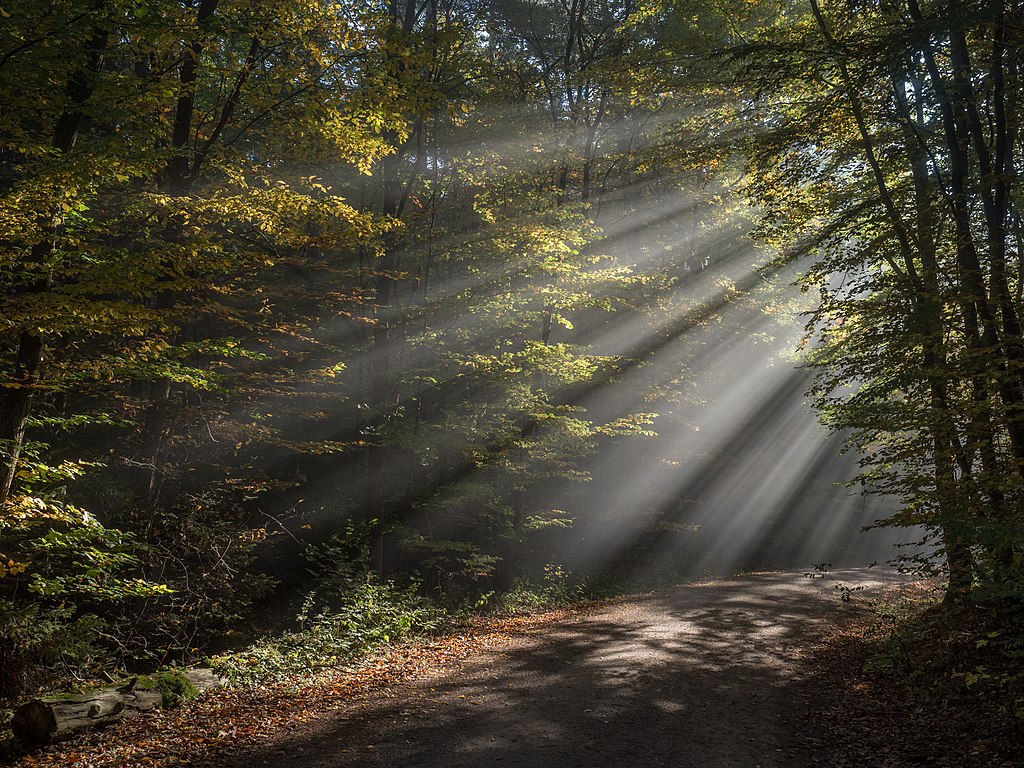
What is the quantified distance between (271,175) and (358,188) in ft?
17.5

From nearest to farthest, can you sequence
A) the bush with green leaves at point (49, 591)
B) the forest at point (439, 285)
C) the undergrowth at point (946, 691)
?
the undergrowth at point (946, 691) → the bush with green leaves at point (49, 591) → the forest at point (439, 285)

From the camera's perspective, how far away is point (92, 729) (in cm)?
660

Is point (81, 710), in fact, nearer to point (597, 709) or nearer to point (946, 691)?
point (597, 709)

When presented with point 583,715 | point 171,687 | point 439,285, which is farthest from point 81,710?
point 439,285

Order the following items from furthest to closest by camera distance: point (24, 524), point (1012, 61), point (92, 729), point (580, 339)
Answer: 1. point (580, 339)
2. point (1012, 61)
3. point (24, 524)
4. point (92, 729)

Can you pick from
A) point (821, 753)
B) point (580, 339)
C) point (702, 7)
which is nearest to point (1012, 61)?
point (702, 7)

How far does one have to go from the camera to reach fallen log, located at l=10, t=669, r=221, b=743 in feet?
20.6

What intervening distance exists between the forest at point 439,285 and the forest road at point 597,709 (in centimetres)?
233

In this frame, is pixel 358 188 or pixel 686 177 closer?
pixel 358 188

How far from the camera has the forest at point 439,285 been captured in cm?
760

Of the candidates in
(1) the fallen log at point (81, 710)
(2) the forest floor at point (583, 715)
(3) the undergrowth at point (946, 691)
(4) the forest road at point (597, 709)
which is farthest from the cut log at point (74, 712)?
(3) the undergrowth at point (946, 691)

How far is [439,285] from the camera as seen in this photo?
57.8 feet

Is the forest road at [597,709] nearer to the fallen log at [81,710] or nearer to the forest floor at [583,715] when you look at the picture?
the forest floor at [583,715]

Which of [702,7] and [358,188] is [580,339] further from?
[702,7]
